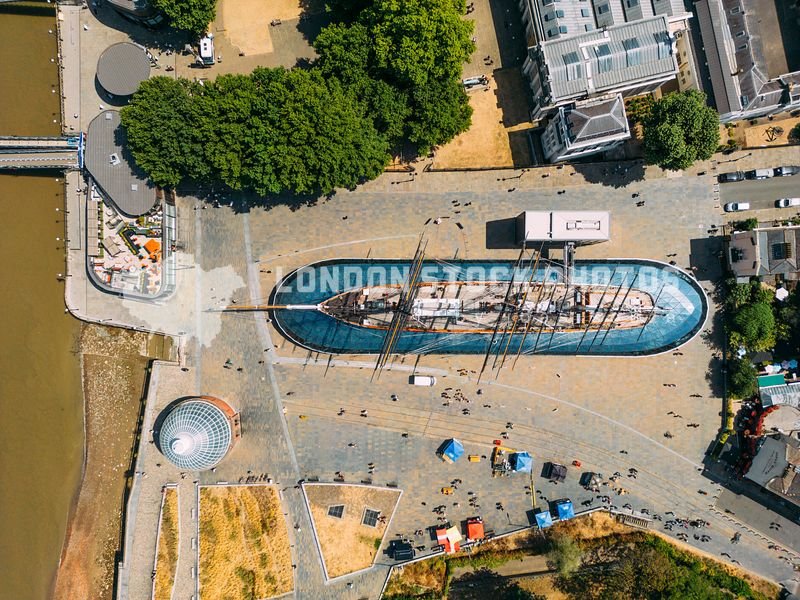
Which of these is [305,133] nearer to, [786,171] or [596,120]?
[596,120]

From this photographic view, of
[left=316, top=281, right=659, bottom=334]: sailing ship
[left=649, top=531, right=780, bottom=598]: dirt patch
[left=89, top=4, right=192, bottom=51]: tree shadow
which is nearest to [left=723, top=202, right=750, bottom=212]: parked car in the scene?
[left=316, top=281, right=659, bottom=334]: sailing ship

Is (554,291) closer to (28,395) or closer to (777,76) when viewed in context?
(777,76)

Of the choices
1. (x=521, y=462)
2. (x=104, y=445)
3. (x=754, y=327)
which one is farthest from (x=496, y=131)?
(x=104, y=445)

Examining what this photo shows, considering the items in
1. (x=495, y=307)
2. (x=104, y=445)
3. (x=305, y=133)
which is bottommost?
(x=104, y=445)

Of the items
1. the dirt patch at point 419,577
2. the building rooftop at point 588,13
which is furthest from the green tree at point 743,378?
the dirt patch at point 419,577

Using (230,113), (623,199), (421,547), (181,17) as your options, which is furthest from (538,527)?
(181,17)

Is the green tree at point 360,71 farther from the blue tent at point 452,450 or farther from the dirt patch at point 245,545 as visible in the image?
the dirt patch at point 245,545
